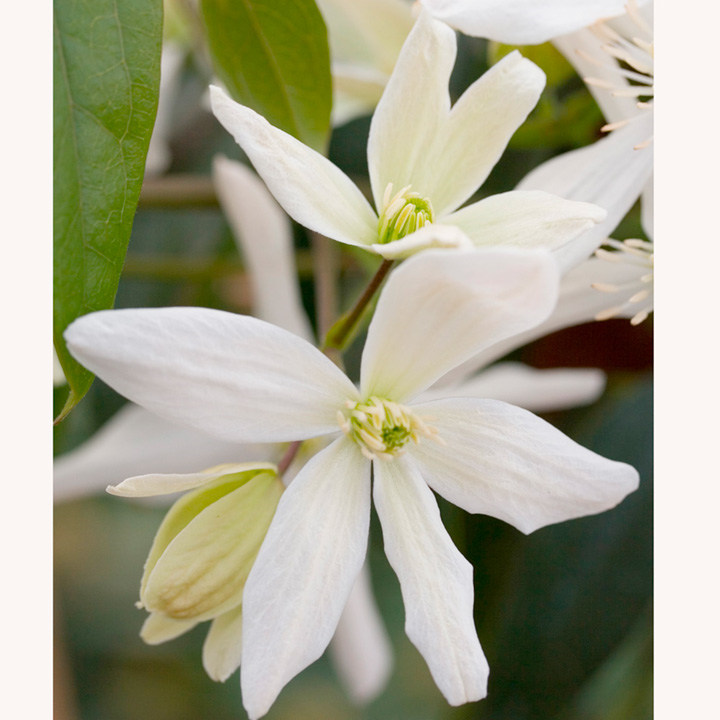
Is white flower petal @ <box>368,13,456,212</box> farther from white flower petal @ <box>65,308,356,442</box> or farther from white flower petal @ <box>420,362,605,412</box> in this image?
white flower petal @ <box>420,362,605,412</box>

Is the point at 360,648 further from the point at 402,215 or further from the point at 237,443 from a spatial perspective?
the point at 402,215

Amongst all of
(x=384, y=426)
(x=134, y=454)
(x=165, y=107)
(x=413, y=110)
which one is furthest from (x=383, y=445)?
(x=165, y=107)

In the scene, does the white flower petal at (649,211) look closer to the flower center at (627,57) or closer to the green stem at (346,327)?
the flower center at (627,57)

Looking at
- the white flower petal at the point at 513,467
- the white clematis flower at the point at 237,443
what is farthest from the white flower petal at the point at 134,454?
the white flower petal at the point at 513,467

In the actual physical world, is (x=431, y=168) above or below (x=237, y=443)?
above

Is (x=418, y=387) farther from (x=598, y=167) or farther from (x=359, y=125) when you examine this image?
(x=359, y=125)
